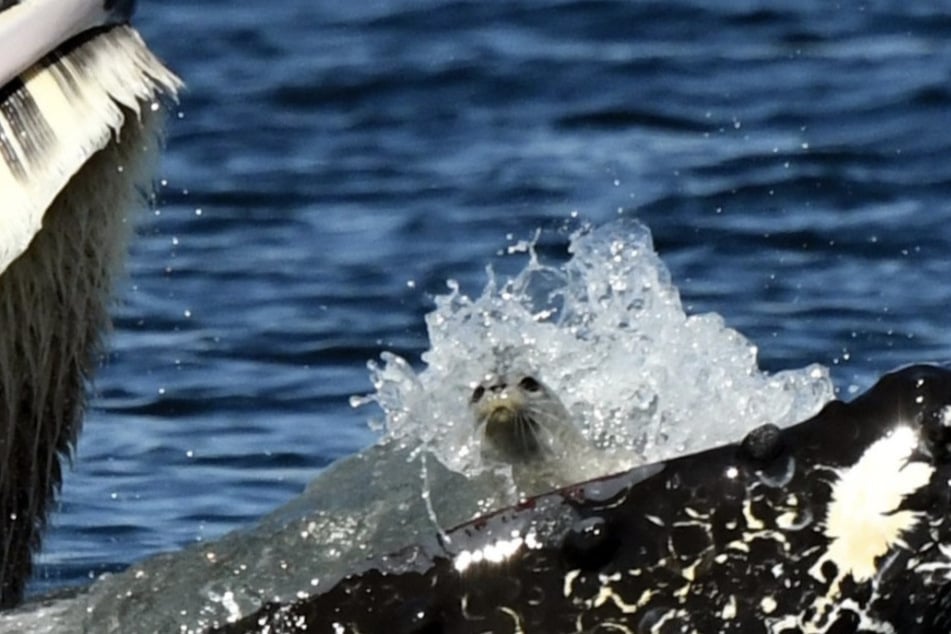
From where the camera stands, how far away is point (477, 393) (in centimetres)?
493

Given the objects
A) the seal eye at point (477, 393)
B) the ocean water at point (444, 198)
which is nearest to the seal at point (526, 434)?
the seal eye at point (477, 393)

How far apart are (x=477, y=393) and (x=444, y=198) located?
17.5 feet

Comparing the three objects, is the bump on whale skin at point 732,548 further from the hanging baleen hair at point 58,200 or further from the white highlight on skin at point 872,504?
the hanging baleen hair at point 58,200

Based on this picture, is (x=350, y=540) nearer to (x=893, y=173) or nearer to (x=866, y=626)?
(x=866, y=626)

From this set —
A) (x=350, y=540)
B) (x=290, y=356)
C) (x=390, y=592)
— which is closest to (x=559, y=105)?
(x=290, y=356)

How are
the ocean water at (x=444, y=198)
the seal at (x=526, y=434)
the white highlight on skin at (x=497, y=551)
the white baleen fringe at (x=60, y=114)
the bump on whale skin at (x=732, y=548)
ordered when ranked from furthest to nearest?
the ocean water at (x=444, y=198) < the seal at (x=526, y=434) < the white baleen fringe at (x=60, y=114) < the white highlight on skin at (x=497, y=551) < the bump on whale skin at (x=732, y=548)

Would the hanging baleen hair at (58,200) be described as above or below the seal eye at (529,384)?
above

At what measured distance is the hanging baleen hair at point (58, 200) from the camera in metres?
3.59


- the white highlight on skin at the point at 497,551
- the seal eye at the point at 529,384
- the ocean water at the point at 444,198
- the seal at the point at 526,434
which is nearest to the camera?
the white highlight on skin at the point at 497,551

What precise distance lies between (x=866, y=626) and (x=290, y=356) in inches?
223

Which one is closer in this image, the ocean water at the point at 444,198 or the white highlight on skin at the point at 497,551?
the white highlight on skin at the point at 497,551

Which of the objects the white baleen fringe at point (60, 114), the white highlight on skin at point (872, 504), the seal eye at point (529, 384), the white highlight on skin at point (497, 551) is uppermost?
the white baleen fringe at point (60, 114)

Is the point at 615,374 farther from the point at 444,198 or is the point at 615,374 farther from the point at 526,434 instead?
the point at 444,198

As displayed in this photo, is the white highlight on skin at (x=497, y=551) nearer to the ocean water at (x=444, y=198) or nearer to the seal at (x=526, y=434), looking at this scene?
the seal at (x=526, y=434)
